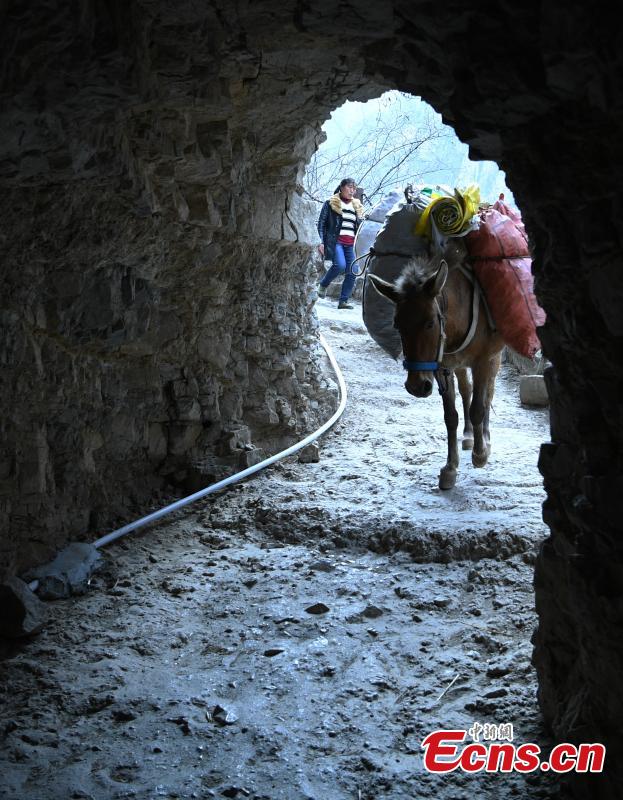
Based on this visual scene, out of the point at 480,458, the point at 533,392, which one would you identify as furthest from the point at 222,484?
the point at 533,392

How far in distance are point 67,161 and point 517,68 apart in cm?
188

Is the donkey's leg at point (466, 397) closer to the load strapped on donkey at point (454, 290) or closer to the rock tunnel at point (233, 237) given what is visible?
the load strapped on donkey at point (454, 290)

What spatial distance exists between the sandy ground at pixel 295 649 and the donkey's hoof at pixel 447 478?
0.29 ft

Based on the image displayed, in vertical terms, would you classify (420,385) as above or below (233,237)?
below

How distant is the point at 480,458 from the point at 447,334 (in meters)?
1.04

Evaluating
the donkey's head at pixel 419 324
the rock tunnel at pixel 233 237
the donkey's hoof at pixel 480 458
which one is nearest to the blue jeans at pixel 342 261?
the rock tunnel at pixel 233 237

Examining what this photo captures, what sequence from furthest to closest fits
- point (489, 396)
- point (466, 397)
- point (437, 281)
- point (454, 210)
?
1. point (466, 397)
2. point (489, 396)
3. point (454, 210)
4. point (437, 281)

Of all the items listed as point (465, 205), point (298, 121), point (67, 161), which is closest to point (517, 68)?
point (67, 161)

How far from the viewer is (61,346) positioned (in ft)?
13.7

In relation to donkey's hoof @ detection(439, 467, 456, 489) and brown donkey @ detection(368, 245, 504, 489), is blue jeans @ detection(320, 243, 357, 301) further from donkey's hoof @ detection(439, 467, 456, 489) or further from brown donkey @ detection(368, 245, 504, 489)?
donkey's hoof @ detection(439, 467, 456, 489)

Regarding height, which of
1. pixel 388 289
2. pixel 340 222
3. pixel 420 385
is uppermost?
pixel 340 222

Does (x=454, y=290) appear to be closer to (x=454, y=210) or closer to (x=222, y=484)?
(x=454, y=210)

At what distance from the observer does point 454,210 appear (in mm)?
5242

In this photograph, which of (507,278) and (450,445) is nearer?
(507,278)
